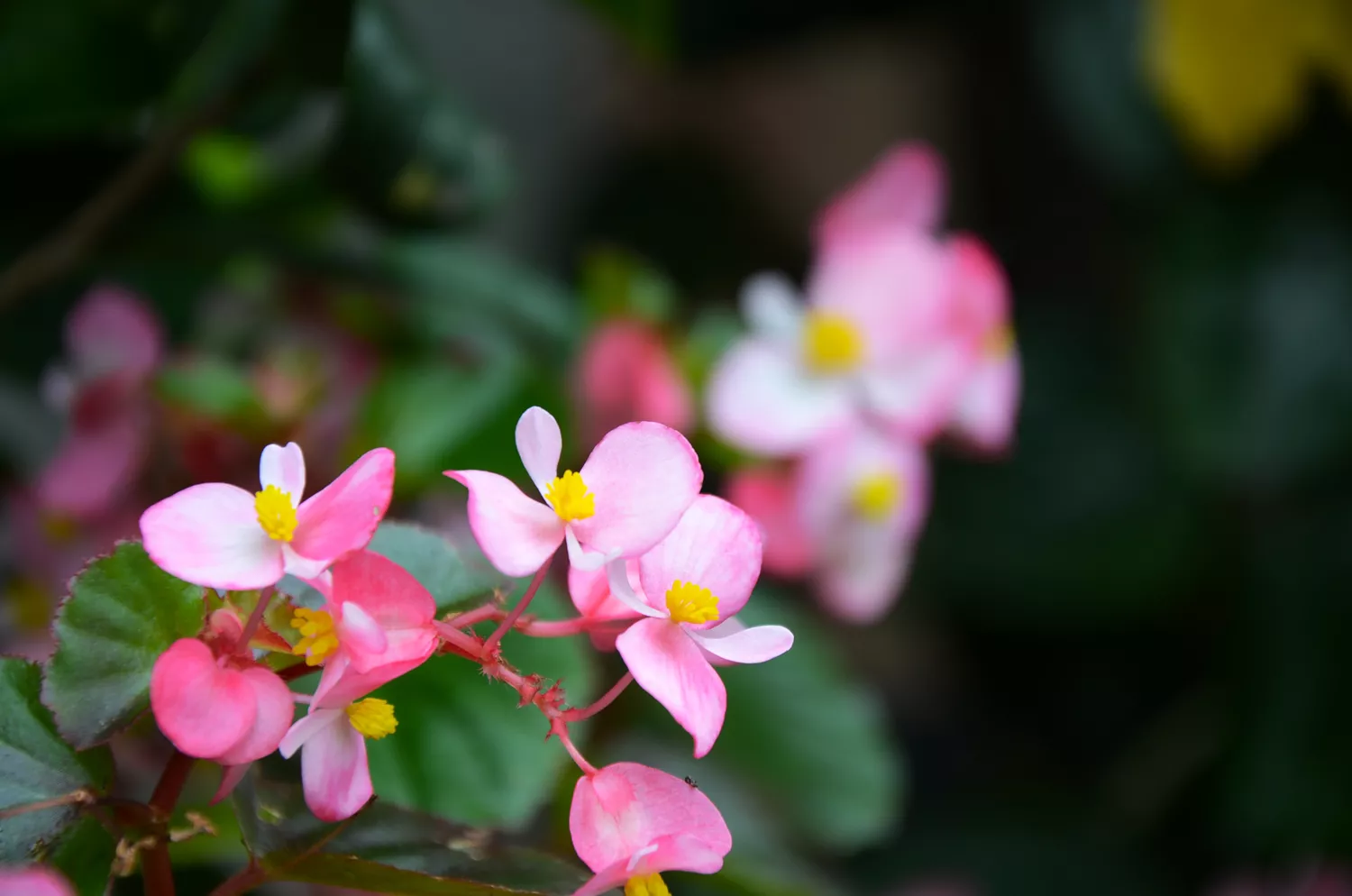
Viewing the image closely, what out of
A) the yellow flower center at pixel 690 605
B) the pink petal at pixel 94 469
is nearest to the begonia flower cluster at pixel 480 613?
→ the yellow flower center at pixel 690 605

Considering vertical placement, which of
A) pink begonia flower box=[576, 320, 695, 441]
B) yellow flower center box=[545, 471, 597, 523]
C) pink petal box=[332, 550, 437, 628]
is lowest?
pink petal box=[332, 550, 437, 628]

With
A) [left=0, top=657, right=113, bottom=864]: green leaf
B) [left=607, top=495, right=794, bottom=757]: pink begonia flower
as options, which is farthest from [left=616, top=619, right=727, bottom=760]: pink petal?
[left=0, top=657, right=113, bottom=864]: green leaf

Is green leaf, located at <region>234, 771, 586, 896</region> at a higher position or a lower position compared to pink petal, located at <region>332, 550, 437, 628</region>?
lower

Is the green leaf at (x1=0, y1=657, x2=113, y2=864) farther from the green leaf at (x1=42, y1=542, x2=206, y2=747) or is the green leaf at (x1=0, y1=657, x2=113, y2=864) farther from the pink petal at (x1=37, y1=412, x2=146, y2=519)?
the pink petal at (x1=37, y1=412, x2=146, y2=519)

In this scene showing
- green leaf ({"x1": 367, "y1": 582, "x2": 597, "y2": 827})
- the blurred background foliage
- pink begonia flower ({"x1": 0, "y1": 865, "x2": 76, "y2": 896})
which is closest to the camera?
pink begonia flower ({"x1": 0, "y1": 865, "x2": 76, "y2": 896})

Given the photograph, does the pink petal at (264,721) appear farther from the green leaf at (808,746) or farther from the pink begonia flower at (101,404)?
the green leaf at (808,746)

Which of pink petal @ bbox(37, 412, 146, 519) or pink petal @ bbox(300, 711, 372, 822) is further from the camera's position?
pink petal @ bbox(37, 412, 146, 519)

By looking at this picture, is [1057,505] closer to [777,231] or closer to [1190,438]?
[1190,438]
